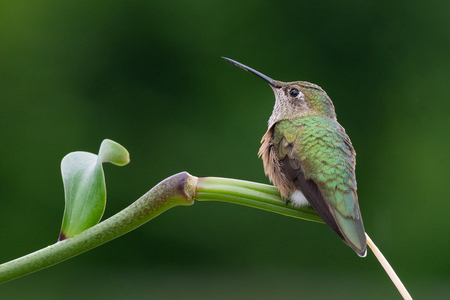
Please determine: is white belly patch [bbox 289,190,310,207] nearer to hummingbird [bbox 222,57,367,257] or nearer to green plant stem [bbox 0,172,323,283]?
hummingbird [bbox 222,57,367,257]

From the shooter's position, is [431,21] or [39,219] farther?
[431,21]

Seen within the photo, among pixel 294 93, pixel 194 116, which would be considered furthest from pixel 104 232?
pixel 194 116

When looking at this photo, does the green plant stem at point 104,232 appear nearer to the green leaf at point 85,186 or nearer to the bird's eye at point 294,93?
the green leaf at point 85,186

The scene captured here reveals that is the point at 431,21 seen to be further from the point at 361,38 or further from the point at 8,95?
the point at 8,95

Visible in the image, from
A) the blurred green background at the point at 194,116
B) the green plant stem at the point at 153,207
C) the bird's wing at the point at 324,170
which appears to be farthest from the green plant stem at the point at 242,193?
the blurred green background at the point at 194,116

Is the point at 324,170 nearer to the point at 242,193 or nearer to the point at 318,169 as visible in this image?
the point at 318,169

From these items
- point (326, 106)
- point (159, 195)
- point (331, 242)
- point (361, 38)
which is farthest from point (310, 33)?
point (159, 195)
